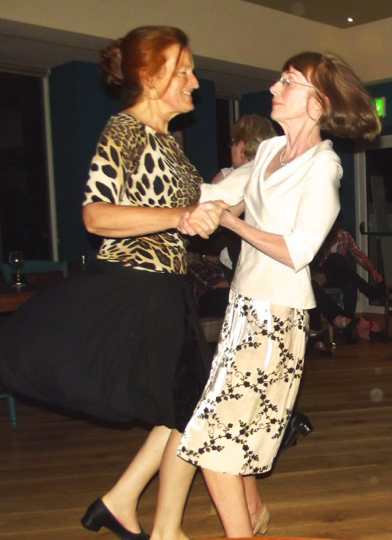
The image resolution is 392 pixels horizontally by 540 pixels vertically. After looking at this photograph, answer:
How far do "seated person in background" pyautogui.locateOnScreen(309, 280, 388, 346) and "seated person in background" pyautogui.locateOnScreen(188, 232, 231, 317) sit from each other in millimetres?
1301

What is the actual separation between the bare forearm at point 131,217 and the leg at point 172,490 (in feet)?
2.22

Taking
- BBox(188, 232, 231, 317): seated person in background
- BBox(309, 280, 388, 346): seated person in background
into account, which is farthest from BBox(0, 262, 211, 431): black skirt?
BBox(309, 280, 388, 346): seated person in background

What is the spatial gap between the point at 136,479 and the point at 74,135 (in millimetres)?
5185

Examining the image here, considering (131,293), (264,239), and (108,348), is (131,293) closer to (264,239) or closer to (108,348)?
(108,348)

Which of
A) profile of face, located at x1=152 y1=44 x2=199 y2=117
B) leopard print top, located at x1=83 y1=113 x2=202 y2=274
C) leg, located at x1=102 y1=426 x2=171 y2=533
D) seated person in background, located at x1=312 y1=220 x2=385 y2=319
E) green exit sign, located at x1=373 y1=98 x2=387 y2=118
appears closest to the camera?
leopard print top, located at x1=83 y1=113 x2=202 y2=274

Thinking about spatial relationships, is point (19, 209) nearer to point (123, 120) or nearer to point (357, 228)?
point (357, 228)

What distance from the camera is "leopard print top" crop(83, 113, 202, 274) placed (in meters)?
1.92

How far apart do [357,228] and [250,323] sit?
772cm

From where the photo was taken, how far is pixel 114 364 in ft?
6.56

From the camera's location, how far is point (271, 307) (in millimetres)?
2023

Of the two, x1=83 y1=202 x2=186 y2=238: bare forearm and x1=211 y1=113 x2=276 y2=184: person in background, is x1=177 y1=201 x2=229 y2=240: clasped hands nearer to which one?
x1=83 y1=202 x2=186 y2=238: bare forearm

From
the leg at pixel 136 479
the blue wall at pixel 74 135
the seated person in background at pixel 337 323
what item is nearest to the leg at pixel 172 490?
the leg at pixel 136 479

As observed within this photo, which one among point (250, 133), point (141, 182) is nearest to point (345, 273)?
point (250, 133)

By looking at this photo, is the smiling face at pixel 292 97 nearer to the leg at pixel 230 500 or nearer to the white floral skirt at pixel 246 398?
the white floral skirt at pixel 246 398
